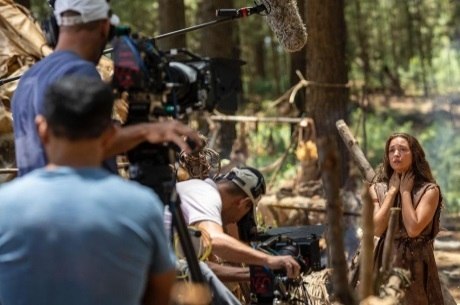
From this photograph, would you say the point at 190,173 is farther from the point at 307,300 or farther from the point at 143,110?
the point at 143,110

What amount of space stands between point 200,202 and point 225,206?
0.19m

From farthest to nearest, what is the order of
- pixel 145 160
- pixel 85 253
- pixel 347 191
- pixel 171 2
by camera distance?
pixel 171 2 → pixel 347 191 → pixel 145 160 → pixel 85 253

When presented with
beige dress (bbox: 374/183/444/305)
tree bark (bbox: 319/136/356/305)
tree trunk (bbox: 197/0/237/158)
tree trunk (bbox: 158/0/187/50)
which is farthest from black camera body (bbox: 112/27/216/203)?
tree trunk (bbox: 158/0/187/50)

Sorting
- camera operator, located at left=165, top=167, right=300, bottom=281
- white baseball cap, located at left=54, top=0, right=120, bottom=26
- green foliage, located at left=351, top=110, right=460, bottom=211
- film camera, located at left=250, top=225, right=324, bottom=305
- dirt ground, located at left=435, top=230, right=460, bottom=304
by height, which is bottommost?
green foliage, located at left=351, top=110, right=460, bottom=211

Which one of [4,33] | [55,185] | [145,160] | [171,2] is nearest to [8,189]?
[55,185]

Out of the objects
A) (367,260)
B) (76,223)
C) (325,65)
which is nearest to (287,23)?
(367,260)

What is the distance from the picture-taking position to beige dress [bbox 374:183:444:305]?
6676 mm

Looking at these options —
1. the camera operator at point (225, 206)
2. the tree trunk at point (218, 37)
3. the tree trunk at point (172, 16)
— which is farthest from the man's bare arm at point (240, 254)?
the tree trunk at point (172, 16)

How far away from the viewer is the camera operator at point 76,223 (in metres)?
3.19

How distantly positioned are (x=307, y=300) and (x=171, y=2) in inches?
408

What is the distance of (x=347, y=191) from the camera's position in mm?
13461

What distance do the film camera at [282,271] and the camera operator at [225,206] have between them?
0.07 meters

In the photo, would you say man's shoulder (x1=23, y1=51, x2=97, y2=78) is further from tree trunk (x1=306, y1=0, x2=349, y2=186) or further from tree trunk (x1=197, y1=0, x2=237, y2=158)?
tree trunk (x1=197, y1=0, x2=237, y2=158)

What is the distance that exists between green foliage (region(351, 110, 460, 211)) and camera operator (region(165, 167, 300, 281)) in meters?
9.50
